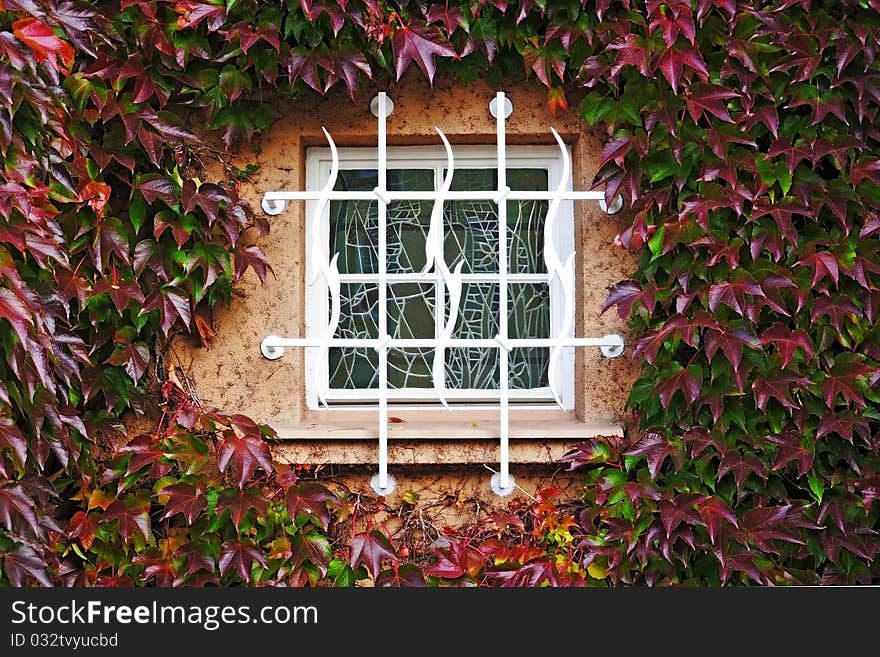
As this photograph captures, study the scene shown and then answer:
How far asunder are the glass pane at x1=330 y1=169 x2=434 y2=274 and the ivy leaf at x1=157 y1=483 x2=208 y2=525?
795mm

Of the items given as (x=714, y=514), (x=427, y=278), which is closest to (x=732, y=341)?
(x=714, y=514)

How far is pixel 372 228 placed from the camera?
2643 millimetres

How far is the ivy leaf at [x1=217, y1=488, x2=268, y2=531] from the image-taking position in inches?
89.1

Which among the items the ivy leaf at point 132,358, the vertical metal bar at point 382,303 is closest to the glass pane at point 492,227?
the vertical metal bar at point 382,303

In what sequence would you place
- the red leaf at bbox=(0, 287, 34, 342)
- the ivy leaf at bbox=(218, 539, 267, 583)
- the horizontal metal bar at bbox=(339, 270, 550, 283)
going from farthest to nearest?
the horizontal metal bar at bbox=(339, 270, 550, 283) → the ivy leaf at bbox=(218, 539, 267, 583) → the red leaf at bbox=(0, 287, 34, 342)

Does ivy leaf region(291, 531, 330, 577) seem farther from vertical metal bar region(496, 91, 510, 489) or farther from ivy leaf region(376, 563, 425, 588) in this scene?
vertical metal bar region(496, 91, 510, 489)

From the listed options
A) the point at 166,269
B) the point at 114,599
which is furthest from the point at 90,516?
the point at 166,269

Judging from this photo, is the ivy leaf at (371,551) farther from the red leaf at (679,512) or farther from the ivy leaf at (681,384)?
the ivy leaf at (681,384)

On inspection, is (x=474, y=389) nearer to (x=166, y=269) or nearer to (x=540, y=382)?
Answer: (x=540, y=382)

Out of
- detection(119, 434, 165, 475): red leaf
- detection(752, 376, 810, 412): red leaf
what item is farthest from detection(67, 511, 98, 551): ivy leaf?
detection(752, 376, 810, 412): red leaf

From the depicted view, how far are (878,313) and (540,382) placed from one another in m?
0.96

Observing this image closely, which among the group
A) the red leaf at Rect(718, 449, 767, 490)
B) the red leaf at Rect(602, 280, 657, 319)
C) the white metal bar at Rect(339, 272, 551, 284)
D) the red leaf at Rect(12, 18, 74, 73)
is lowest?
the red leaf at Rect(718, 449, 767, 490)

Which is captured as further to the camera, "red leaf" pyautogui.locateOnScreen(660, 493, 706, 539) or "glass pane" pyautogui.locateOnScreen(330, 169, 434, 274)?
"glass pane" pyautogui.locateOnScreen(330, 169, 434, 274)

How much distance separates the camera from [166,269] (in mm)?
2365
